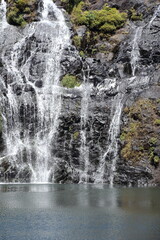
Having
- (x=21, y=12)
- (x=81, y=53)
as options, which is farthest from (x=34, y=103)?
(x=21, y=12)

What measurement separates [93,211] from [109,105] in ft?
58.9

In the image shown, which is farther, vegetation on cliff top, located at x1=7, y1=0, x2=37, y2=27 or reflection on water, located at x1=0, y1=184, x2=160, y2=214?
vegetation on cliff top, located at x1=7, y1=0, x2=37, y2=27

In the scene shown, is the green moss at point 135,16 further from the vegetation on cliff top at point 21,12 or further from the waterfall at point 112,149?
the waterfall at point 112,149

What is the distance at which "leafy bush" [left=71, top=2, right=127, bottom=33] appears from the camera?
1924 inches

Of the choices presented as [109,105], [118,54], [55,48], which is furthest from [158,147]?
[55,48]

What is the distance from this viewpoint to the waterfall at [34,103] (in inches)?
1334

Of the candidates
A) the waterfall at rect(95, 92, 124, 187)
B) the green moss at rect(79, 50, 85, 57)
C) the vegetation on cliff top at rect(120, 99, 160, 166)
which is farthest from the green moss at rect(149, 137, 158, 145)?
the green moss at rect(79, 50, 85, 57)

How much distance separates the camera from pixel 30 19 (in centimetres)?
4884

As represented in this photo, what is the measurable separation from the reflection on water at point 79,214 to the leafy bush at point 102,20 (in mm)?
27209

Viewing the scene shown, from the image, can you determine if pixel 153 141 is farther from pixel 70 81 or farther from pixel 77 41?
pixel 77 41

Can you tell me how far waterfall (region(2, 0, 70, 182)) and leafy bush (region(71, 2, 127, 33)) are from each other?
529 cm

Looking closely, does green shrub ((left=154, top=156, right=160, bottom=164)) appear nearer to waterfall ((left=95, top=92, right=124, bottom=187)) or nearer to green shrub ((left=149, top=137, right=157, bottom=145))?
green shrub ((left=149, top=137, right=157, bottom=145))

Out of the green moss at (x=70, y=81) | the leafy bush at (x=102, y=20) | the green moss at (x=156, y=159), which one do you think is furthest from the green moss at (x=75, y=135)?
the leafy bush at (x=102, y=20)

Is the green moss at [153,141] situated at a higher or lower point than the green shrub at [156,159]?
higher
